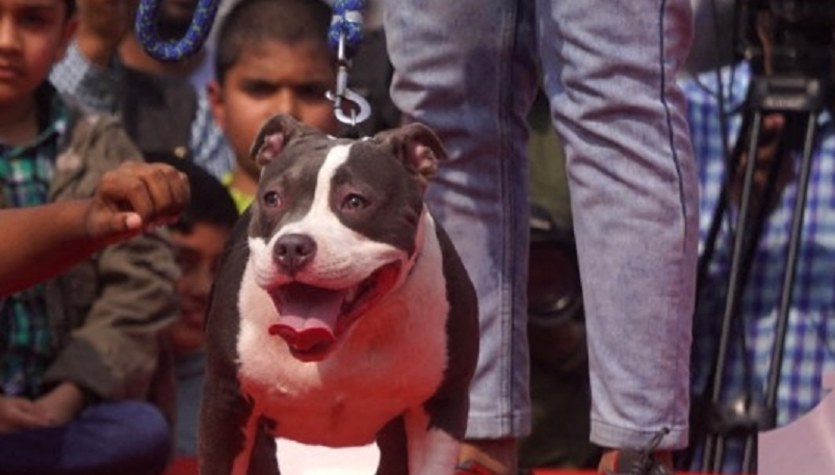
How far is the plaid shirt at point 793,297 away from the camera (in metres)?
3.73

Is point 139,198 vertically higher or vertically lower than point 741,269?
higher

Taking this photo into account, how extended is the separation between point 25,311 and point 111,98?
2.73ft

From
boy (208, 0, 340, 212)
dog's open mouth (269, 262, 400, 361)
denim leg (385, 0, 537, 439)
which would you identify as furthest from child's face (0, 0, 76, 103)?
dog's open mouth (269, 262, 400, 361)

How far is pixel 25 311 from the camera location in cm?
334

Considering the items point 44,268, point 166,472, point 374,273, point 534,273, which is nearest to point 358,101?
point 374,273

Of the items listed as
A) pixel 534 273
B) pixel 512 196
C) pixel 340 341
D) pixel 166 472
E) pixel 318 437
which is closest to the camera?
pixel 340 341

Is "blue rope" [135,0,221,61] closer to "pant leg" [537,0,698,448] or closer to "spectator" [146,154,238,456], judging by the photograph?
"pant leg" [537,0,698,448]

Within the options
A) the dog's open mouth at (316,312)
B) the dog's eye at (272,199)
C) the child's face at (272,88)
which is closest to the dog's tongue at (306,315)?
the dog's open mouth at (316,312)

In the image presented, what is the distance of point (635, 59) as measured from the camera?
2512 millimetres

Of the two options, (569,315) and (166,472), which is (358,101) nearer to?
(166,472)

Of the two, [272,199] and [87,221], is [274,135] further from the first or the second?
[87,221]

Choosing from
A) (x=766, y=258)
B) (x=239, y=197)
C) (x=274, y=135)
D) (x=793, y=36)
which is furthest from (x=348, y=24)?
(x=239, y=197)

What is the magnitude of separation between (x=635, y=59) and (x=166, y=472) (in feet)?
3.41

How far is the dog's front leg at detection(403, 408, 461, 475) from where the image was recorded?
231cm
